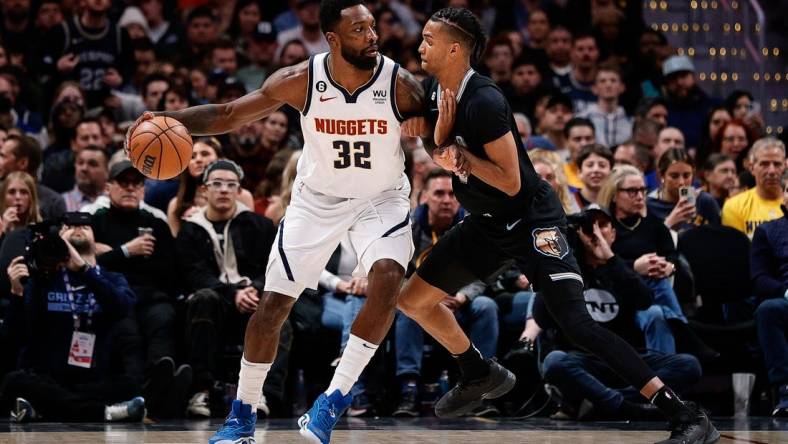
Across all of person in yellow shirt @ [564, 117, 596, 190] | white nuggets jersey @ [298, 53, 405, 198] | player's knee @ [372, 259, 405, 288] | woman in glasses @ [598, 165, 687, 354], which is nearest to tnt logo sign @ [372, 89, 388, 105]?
white nuggets jersey @ [298, 53, 405, 198]

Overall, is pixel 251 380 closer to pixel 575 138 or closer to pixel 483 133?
pixel 483 133

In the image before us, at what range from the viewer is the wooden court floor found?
6496 mm

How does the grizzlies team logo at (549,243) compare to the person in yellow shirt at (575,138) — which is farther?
the person in yellow shirt at (575,138)

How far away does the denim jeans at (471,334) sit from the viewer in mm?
8445

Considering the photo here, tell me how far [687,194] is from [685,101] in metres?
3.79

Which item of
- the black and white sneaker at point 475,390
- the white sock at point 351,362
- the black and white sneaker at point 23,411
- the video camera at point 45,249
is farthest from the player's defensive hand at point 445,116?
the black and white sneaker at point 23,411

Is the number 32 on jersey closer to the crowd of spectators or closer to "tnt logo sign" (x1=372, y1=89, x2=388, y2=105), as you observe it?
"tnt logo sign" (x1=372, y1=89, x2=388, y2=105)

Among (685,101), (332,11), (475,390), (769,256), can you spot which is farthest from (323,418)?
A: (685,101)

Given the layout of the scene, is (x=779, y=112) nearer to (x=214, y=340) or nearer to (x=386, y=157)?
(x=214, y=340)

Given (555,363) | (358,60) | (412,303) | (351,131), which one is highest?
(358,60)

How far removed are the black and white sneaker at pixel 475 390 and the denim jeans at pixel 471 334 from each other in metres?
1.79

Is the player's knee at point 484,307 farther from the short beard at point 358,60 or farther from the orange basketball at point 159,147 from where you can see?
the orange basketball at point 159,147

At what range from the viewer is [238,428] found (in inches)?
231

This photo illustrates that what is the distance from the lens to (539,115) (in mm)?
12008
